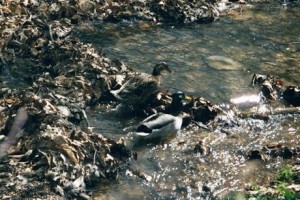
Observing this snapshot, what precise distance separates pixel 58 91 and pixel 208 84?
318cm

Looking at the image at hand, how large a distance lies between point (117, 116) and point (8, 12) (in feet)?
17.4

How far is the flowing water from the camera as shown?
8.26m

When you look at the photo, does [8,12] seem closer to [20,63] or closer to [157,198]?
[20,63]

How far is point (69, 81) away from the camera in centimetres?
1056

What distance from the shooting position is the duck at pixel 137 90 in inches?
396

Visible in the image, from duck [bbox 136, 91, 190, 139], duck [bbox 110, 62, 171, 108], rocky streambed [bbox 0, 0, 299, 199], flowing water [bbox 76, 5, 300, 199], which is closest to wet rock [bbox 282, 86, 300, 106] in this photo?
flowing water [bbox 76, 5, 300, 199]

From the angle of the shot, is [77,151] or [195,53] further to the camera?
[195,53]

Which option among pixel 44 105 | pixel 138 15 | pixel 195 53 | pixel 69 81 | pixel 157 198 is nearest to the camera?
pixel 157 198

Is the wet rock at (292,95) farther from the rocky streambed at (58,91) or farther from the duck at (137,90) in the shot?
the duck at (137,90)

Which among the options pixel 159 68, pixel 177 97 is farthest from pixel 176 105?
pixel 159 68

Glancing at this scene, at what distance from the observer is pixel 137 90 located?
1013cm

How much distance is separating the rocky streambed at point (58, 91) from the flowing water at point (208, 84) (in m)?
0.36

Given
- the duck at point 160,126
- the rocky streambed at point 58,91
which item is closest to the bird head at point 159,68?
the rocky streambed at point 58,91

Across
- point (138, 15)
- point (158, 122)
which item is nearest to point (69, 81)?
point (158, 122)
